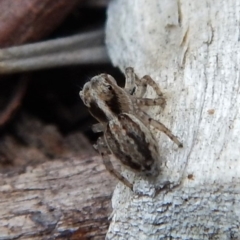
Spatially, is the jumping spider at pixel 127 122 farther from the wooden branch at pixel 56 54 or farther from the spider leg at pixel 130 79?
the wooden branch at pixel 56 54

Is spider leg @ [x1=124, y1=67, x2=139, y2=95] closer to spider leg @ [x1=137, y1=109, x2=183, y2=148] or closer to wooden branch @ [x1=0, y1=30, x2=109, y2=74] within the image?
spider leg @ [x1=137, y1=109, x2=183, y2=148]

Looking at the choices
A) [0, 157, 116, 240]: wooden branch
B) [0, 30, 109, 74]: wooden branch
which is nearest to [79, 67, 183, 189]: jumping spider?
[0, 157, 116, 240]: wooden branch

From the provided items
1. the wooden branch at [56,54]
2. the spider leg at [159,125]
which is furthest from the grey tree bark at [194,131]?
the wooden branch at [56,54]

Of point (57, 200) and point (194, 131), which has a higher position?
point (194, 131)

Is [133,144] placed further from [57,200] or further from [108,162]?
[57,200]

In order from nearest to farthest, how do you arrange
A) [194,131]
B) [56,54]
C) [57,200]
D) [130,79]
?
[194,131], [57,200], [130,79], [56,54]

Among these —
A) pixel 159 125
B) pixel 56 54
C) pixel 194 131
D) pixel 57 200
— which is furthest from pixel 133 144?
pixel 56 54

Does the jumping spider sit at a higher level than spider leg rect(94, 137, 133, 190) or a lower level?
higher
